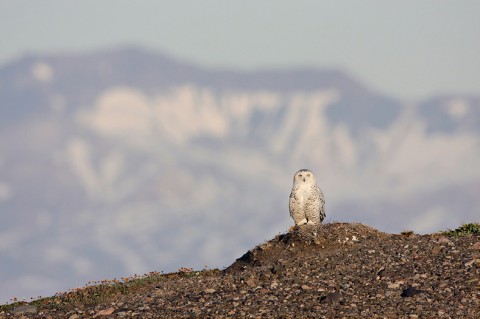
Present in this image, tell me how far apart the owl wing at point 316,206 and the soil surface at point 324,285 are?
0.81m

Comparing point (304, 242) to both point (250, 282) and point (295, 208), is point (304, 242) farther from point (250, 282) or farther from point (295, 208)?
point (250, 282)

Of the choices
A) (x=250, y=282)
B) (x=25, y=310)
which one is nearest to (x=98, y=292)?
(x=25, y=310)

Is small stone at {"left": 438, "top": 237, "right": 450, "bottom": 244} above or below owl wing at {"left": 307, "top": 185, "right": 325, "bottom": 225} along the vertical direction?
below

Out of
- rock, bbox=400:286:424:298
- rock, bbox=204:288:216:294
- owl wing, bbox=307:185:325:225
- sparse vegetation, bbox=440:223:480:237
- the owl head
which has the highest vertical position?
the owl head

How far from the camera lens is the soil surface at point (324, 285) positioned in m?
16.3

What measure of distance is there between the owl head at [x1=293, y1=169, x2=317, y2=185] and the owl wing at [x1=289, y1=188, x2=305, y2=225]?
326 millimetres

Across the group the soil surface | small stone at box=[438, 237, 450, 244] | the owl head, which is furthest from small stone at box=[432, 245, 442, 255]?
the owl head

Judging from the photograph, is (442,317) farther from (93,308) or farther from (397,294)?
(93,308)

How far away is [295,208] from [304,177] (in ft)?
3.43

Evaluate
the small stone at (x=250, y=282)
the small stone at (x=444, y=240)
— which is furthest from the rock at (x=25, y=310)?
the small stone at (x=444, y=240)

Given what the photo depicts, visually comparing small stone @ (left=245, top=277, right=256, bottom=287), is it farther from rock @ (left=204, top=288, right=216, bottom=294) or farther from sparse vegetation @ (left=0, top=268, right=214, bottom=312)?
sparse vegetation @ (left=0, top=268, right=214, bottom=312)

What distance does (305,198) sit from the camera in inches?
927

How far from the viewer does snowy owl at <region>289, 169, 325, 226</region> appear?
23422 millimetres

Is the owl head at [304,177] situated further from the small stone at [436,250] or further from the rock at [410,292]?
the rock at [410,292]
